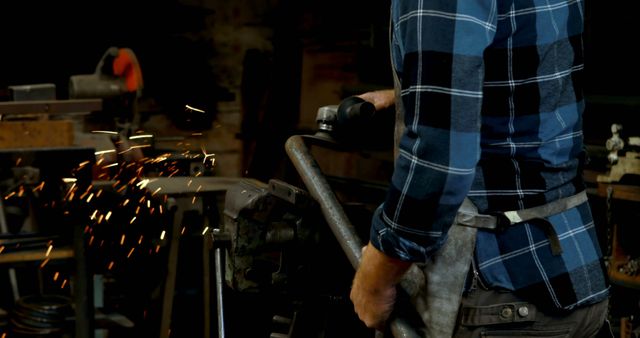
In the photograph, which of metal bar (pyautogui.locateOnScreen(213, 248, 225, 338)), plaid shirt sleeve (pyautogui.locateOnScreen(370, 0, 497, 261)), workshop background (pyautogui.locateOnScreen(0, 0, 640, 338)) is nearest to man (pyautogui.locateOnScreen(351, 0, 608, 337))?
plaid shirt sleeve (pyautogui.locateOnScreen(370, 0, 497, 261))

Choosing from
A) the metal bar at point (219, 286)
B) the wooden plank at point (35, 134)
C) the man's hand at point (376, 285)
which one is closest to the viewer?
the man's hand at point (376, 285)

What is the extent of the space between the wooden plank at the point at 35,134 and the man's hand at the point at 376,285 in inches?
112

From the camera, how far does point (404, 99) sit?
1724 mm

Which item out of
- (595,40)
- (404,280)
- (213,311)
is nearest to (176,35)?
(213,311)

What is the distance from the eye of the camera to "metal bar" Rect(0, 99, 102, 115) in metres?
4.38

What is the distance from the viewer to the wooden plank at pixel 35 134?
14.1 feet

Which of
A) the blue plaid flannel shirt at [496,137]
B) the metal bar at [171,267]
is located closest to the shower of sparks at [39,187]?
the metal bar at [171,267]

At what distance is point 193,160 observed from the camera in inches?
173

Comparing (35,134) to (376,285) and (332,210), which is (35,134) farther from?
(376,285)

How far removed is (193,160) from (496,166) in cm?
279

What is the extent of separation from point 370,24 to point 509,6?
175 inches

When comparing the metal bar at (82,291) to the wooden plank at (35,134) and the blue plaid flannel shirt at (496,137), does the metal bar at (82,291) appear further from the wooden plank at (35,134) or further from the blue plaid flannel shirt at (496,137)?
the blue plaid flannel shirt at (496,137)

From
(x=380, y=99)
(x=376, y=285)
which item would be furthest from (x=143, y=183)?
(x=376, y=285)

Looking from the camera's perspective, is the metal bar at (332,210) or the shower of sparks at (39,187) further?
the shower of sparks at (39,187)
